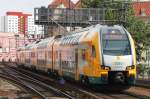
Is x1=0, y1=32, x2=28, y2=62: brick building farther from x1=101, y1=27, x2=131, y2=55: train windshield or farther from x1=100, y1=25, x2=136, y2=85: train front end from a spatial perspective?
x1=100, y1=25, x2=136, y2=85: train front end

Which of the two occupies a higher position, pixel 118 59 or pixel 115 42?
pixel 115 42

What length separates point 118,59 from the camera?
23.6 m

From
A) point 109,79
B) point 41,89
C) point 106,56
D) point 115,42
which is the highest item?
point 115,42

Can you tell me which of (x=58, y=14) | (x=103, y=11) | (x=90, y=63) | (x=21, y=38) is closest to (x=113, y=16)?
(x=103, y=11)

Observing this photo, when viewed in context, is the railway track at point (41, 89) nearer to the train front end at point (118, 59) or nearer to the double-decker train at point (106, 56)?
the double-decker train at point (106, 56)

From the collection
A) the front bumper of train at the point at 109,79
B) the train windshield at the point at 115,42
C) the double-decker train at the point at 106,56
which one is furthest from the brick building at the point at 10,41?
the front bumper of train at the point at 109,79

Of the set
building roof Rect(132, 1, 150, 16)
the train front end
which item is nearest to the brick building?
building roof Rect(132, 1, 150, 16)

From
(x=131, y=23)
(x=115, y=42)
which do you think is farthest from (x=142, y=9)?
(x=115, y=42)

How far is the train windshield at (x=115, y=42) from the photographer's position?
941 inches

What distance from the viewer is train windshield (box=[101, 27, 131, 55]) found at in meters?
23.9

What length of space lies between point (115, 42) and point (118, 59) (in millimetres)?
951

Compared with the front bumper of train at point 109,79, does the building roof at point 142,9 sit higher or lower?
higher

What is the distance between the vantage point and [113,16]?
64.4m

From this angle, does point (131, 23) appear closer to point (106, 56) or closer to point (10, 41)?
point (106, 56)
